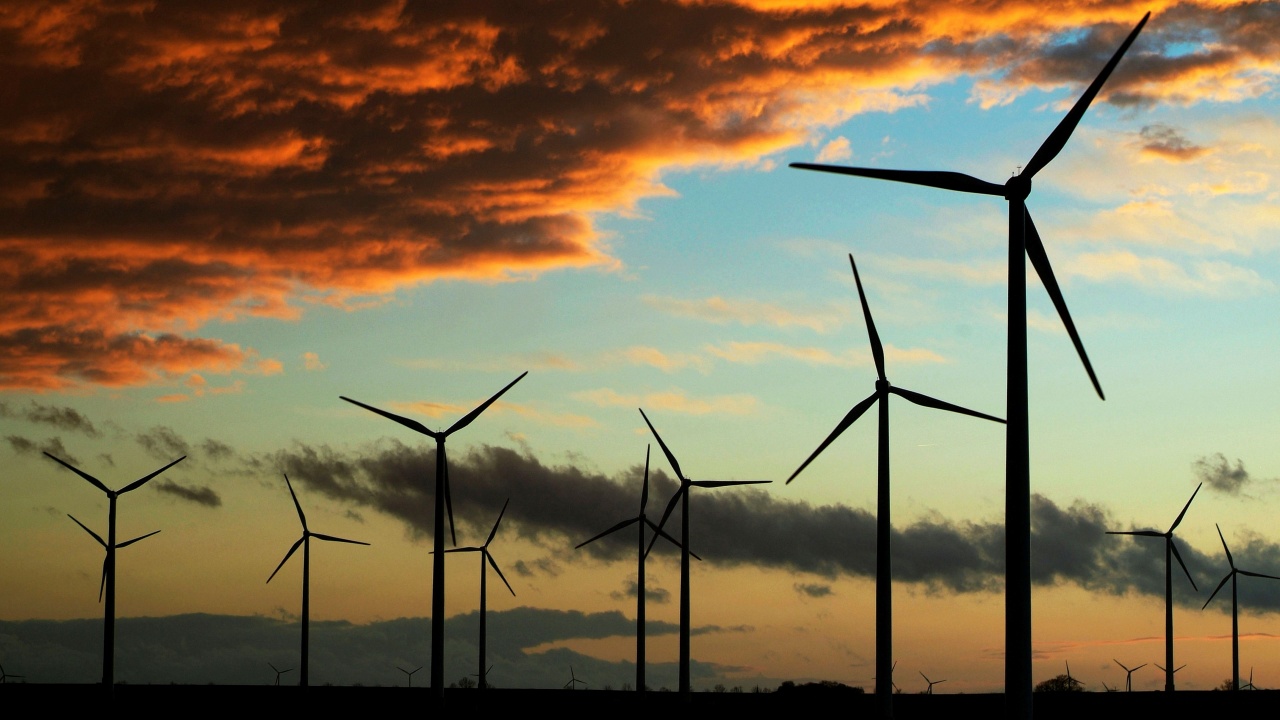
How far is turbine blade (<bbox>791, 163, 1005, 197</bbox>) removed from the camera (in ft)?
167

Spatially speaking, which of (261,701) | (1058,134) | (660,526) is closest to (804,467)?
(1058,134)

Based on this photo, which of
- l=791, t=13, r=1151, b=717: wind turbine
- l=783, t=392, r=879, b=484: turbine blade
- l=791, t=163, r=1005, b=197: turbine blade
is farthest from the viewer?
l=783, t=392, r=879, b=484: turbine blade

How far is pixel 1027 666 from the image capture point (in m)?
44.8

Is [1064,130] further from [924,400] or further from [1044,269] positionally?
[924,400]

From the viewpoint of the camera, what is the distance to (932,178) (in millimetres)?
53906

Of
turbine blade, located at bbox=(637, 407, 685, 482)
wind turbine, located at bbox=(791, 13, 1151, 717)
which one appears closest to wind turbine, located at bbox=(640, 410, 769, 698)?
turbine blade, located at bbox=(637, 407, 685, 482)

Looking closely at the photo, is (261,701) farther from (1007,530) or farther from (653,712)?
(1007,530)

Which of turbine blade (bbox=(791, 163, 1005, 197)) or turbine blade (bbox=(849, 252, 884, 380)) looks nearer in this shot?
turbine blade (bbox=(791, 163, 1005, 197))

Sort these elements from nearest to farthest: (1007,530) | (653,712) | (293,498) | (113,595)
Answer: (1007,530)
(113,595)
(653,712)
(293,498)

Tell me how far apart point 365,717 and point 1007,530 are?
83700mm

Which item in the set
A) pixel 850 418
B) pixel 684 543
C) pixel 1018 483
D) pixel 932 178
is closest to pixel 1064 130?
pixel 932 178

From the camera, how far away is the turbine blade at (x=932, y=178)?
167 feet

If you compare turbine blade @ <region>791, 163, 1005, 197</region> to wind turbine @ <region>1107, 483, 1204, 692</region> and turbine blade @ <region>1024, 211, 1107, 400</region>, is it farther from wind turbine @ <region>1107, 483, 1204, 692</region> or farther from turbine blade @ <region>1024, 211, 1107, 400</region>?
wind turbine @ <region>1107, 483, 1204, 692</region>

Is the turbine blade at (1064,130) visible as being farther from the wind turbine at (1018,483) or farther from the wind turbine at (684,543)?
the wind turbine at (684,543)
